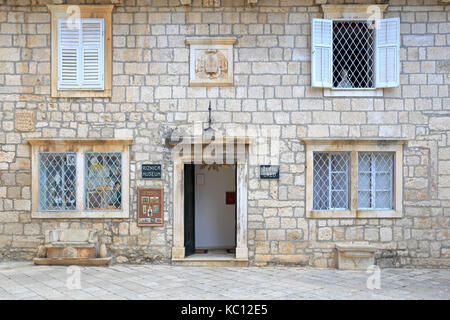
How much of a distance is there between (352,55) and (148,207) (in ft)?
15.2

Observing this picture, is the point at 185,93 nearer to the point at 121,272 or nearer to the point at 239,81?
the point at 239,81

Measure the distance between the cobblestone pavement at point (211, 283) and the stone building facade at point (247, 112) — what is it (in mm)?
418

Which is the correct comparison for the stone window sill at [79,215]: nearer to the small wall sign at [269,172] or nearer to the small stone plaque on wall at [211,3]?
the small wall sign at [269,172]

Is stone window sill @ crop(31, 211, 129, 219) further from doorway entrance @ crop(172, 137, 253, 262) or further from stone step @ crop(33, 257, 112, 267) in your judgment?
doorway entrance @ crop(172, 137, 253, 262)

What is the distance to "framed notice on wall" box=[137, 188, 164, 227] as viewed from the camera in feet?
21.0

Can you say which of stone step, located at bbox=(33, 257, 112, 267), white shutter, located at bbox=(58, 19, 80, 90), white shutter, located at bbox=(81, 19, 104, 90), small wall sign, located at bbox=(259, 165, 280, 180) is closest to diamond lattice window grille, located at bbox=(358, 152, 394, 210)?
small wall sign, located at bbox=(259, 165, 280, 180)

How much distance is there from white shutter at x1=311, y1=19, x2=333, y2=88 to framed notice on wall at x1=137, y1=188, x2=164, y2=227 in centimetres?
345

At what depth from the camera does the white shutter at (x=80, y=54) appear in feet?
21.1

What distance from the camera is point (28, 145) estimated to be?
6.42 m

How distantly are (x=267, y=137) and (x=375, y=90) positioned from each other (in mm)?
2096

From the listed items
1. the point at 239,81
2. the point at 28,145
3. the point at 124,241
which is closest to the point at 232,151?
the point at 239,81

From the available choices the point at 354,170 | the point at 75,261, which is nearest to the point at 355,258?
the point at 354,170

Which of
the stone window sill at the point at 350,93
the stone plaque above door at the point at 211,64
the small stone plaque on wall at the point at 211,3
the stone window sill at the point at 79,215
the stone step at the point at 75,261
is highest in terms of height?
the small stone plaque on wall at the point at 211,3

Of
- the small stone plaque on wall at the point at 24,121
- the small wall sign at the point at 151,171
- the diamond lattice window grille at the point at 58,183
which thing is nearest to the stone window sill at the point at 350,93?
the small wall sign at the point at 151,171
